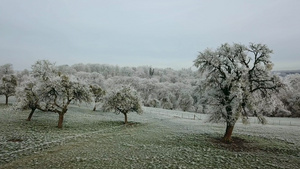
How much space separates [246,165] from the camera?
17453 millimetres

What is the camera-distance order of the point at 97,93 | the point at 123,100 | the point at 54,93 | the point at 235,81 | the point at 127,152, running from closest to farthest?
the point at 127,152 < the point at 235,81 < the point at 54,93 < the point at 123,100 < the point at 97,93

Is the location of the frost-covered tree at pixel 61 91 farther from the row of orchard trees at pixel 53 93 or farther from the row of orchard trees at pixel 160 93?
the row of orchard trees at pixel 160 93

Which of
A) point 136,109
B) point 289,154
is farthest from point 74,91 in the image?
point 289,154

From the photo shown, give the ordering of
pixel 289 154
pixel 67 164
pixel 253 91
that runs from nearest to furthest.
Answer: pixel 67 164
pixel 289 154
pixel 253 91

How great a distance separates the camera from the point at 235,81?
22.8 meters

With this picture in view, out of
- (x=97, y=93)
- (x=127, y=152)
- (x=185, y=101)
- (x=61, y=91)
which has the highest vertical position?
(x=61, y=91)

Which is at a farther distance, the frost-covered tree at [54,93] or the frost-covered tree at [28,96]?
the frost-covered tree at [28,96]

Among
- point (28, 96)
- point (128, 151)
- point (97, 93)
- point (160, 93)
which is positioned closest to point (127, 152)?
point (128, 151)

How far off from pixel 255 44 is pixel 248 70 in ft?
12.3

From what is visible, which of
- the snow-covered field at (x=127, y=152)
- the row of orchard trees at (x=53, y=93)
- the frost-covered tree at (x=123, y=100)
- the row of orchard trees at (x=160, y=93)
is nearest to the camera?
the snow-covered field at (x=127, y=152)

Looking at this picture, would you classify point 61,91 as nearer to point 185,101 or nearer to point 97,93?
point 97,93

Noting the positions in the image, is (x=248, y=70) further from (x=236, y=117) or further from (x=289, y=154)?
(x=289, y=154)

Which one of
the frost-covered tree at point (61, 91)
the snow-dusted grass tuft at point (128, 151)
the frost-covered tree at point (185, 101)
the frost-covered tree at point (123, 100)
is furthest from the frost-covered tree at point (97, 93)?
the frost-covered tree at point (185, 101)

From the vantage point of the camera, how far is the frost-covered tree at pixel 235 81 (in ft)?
76.3
